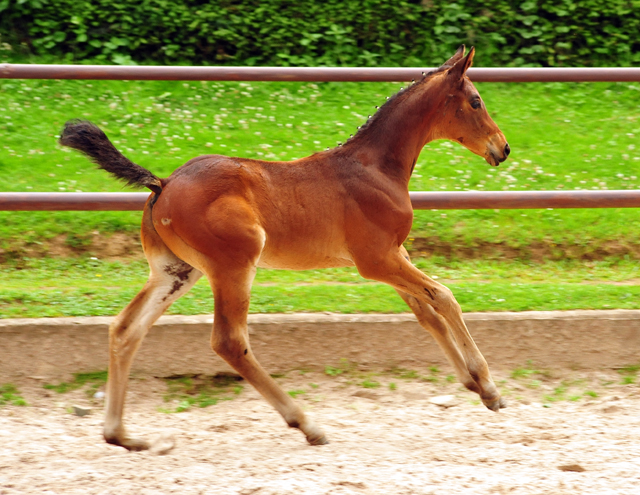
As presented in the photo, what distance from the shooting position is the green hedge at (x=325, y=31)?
9.04m

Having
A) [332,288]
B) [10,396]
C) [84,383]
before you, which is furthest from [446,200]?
[10,396]

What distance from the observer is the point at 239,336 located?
3521 mm

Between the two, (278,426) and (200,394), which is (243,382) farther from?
(278,426)

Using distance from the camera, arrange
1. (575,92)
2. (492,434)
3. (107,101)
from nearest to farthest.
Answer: (492,434) < (107,101) < (575,92)

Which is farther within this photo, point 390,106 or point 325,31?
point 325,31

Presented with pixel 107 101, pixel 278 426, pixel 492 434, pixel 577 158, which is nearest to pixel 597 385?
pixel 492 434

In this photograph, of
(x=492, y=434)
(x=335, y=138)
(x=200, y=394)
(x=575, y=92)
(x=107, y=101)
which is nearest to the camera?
(x=492, y=434)

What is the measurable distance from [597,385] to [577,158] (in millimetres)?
3638

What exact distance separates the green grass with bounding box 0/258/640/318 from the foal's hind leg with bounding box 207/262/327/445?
113 centimetres

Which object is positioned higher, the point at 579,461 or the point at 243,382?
the point at 579,461

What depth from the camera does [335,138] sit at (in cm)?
743

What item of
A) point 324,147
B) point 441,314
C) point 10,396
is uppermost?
point 441,314

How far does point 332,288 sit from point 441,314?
1.42m

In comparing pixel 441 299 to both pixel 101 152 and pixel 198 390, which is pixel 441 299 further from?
pixel 101 152
